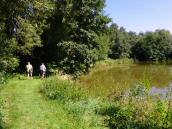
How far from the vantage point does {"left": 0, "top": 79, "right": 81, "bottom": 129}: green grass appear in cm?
1529

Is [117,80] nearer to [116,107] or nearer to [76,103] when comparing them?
[76,103]

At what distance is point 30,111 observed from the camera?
17.9 metres

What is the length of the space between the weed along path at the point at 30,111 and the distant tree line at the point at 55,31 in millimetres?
11169

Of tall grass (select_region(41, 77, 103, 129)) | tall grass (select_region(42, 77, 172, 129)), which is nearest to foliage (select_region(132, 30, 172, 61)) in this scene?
tall grass (select_region(41, 77, 103, 129))

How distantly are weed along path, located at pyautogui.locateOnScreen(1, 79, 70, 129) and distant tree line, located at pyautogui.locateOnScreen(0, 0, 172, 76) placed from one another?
1117cm

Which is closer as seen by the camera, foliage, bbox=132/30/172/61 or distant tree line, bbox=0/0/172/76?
distant tree line, bbox=0/0/172/76

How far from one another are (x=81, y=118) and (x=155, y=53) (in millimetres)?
99822

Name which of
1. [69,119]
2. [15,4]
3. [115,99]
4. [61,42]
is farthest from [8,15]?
[69,119]

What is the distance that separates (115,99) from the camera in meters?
20.6

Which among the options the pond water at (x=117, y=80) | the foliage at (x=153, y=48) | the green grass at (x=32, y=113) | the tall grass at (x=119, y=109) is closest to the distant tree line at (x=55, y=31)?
the pond water at (x=117, y=80)

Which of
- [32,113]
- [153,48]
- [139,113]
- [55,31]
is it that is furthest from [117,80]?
[153,48]

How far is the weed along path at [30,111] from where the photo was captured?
15.3 metres

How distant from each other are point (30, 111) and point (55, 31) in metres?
28.7

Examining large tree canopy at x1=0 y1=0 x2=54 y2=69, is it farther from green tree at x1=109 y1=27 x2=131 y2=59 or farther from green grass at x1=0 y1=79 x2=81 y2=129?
green tree at x1=109 y1=27 x2=131 y2=59
